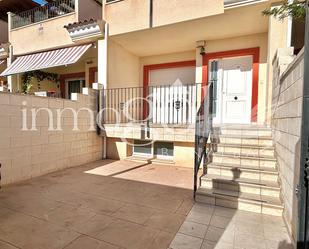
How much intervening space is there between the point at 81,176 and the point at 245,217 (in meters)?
3.77

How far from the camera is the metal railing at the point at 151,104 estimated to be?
6985mm

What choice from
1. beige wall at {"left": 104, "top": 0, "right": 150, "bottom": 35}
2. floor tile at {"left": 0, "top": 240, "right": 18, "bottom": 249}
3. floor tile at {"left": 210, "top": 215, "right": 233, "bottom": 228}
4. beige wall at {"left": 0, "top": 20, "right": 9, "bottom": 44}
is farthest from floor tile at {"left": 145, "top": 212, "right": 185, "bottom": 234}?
beige wall at {"left": 0, "top": 20, "right": 9, "bottom": 44}

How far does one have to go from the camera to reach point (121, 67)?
764 cm

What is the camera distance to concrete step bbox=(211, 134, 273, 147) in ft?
14.2

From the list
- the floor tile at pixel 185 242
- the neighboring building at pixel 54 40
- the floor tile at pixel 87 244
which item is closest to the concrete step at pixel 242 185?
the floor tile at pixel 185 242

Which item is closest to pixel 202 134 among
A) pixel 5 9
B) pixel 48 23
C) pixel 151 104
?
pixel 151 104

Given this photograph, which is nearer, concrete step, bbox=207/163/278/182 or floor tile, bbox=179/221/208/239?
floor tile, bbox=179/221/208/239

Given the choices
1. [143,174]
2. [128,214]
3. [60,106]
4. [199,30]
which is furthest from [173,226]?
[199,30]

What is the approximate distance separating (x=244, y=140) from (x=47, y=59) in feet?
23.6

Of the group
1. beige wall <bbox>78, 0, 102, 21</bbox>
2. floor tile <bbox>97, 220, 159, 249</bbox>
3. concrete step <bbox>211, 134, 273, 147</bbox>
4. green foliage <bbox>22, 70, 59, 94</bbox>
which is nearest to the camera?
floor tile <bbox>97, 220, 159, 249</bbox>

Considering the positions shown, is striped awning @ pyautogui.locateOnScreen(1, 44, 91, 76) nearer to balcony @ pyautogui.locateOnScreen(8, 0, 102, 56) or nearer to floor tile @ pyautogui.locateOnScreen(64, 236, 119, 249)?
balcony @ pyautogui.locateOnScreen(8, 0, 102, 56)

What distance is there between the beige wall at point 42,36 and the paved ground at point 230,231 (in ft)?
23.4

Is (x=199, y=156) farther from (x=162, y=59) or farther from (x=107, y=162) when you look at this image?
(x=162, y=59)

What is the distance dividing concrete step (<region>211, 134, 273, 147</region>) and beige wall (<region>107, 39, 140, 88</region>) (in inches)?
164
